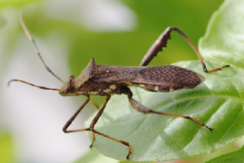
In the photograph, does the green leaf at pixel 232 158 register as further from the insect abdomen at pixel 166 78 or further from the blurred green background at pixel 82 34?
the blurred green background at pixel 82 34

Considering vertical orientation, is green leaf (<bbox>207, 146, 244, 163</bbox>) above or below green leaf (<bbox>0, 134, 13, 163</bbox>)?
above

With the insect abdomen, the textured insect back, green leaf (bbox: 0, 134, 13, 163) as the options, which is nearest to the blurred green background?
green leaf (bbox: 0, 134, 13, 163)

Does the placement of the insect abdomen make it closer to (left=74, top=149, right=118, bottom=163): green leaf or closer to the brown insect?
the brown insect

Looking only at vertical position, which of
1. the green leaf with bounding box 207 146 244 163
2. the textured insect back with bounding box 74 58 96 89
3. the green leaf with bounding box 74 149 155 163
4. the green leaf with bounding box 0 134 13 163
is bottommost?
the green leaf with bounding box 0 134 13 163

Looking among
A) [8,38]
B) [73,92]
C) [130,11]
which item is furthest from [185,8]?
[8,38]

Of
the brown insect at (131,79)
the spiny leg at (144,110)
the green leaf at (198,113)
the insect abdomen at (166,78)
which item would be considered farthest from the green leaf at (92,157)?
the insect abdomen at (166,78)

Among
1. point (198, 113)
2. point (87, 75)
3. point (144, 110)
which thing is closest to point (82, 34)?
point (87, 75)

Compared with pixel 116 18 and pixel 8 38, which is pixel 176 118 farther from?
pixel 8 38
